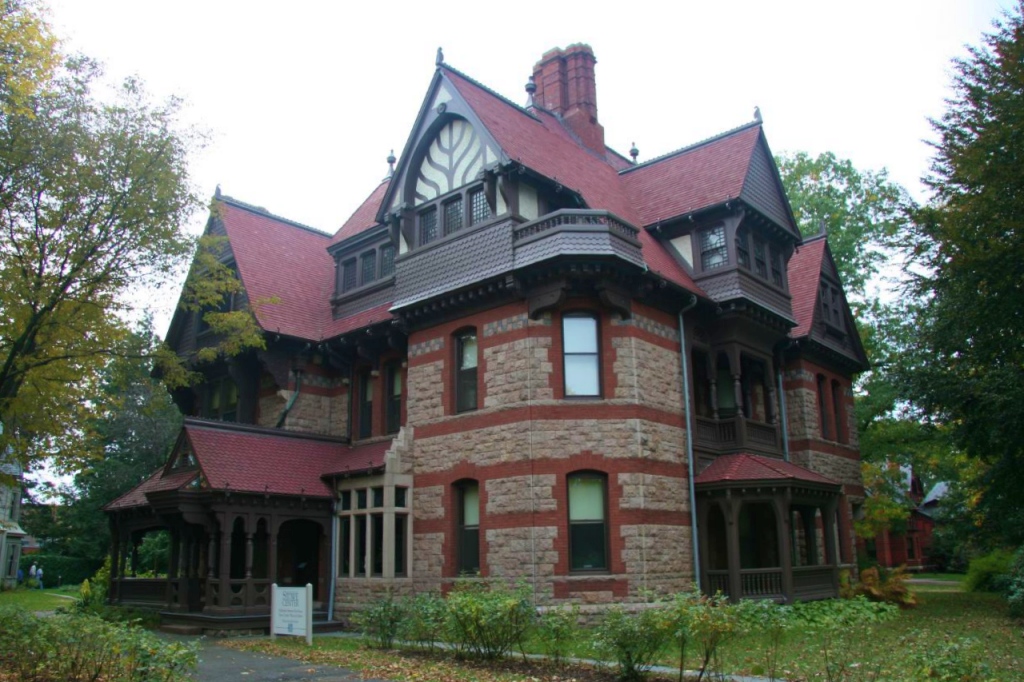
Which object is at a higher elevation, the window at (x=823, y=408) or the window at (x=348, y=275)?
the window at (x=348, y=275)

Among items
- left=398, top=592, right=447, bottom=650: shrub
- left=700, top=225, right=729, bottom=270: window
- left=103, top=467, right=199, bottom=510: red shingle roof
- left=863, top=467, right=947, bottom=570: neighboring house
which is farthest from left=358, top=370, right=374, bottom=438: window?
left=863, top=467, right=947, bottom=570: neighboring house

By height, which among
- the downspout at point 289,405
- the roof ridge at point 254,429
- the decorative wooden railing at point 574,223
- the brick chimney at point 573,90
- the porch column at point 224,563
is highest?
the brick chimney at point 573,90

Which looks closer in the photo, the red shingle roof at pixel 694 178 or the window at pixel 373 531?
the window at pixel 373 531

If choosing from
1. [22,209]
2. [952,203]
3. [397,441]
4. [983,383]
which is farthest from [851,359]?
[22,209]

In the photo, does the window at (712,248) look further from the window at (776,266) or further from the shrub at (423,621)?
the shrub at (423,621)

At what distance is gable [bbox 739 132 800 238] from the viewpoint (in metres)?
23.0

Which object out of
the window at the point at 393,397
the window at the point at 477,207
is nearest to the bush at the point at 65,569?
the window at the point at 393,397

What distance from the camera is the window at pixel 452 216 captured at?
2141 cm

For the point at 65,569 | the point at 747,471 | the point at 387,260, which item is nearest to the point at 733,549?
the point at 747,471

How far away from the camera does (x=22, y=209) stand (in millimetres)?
14773

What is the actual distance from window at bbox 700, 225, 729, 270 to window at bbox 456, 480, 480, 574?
28.1 feet

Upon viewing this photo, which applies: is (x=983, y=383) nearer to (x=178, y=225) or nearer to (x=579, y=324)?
(x=579, y=324)

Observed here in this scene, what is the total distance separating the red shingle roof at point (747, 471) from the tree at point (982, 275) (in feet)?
15.6

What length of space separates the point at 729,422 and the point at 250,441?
12409 mm
